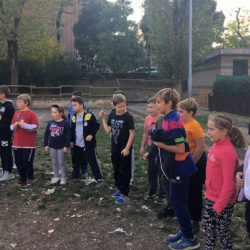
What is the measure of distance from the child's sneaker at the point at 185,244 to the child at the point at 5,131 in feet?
12.9

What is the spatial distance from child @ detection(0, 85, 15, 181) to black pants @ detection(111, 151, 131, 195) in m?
2.42

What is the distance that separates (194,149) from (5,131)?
394 cm

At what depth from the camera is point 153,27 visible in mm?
24641

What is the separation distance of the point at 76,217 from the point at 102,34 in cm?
3203

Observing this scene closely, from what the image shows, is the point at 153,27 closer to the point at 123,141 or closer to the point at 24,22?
the point at 24,22

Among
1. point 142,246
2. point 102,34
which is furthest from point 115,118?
point 102,34

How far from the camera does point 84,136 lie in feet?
18.1

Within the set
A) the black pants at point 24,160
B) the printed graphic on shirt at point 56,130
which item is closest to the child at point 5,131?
the black pants at point 24,160

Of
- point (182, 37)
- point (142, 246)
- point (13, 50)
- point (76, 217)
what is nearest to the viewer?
point (142, 246)

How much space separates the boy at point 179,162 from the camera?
318 cm

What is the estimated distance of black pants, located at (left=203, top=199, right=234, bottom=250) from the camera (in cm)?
287

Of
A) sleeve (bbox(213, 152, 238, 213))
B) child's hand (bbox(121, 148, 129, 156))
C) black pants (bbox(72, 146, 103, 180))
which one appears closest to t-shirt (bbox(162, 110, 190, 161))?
sleeve (bbox(213, 152, 238, 213))

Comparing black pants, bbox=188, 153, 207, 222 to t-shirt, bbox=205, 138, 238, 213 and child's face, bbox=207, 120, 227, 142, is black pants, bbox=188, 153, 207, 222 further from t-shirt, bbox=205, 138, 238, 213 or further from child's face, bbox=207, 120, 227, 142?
child's face, bbox=207, 120, 227, 142

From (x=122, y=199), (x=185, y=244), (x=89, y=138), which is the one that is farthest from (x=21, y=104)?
(x=185, y=244)
